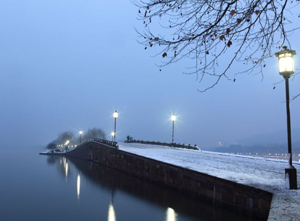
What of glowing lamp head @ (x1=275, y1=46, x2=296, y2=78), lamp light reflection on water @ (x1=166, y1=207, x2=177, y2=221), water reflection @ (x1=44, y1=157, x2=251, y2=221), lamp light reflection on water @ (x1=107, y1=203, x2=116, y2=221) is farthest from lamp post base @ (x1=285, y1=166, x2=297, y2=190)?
lamp light reflection on water @ (x1=107, y1=203, x2=116, y2=221)

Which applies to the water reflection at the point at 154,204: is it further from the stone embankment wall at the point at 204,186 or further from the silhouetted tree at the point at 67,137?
the silhouetted tree at the point at 67,137

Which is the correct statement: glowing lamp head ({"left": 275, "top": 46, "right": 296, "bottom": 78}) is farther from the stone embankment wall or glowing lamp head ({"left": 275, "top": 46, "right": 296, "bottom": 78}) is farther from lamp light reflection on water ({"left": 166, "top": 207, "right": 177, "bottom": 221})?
lamp light reflection on water ({"left": 166, "top": 207, "right": 177, "bottom": 221})

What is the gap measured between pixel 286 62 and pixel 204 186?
7045mm

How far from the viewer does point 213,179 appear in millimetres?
13602

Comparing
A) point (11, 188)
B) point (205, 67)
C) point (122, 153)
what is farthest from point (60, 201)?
point (205, 67)

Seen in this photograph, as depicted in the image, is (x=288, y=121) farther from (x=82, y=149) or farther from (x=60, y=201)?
(x=82, y=149)

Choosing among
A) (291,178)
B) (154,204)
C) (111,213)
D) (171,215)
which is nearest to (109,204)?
(111,213)

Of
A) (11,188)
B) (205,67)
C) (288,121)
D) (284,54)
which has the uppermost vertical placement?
(284,54)

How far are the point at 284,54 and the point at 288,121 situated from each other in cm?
237

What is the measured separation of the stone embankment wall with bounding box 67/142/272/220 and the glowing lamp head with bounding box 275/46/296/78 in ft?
13.8

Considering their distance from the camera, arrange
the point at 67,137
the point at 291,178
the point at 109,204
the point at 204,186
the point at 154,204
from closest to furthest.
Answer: the point at 291,178 < the point at 204,186 < the point at 154,204 < the point at 109,204 < the point at 67,137

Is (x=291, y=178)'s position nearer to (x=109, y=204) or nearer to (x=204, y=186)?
(x=204, y=186)

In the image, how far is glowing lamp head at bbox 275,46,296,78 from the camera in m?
10.4

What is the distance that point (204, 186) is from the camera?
1444 centimetres
